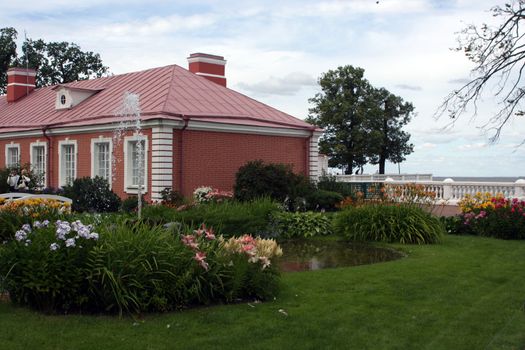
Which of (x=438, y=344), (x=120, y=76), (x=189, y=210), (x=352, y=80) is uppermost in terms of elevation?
(x=352, y=80)

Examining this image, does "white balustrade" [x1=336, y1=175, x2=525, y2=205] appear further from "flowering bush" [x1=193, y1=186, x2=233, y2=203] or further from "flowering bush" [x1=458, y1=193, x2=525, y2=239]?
"flowering bush" [x1=193, y1=186, x2=233, y2=203]

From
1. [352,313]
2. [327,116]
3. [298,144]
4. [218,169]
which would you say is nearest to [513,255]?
[352,313]

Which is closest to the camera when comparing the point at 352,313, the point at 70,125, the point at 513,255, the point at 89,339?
the point at 89,339

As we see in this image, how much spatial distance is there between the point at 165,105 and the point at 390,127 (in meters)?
37.7

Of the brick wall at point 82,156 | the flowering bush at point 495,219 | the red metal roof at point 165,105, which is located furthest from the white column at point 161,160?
the flowering bush at point 495,219

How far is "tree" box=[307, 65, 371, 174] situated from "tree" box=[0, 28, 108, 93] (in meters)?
18.7

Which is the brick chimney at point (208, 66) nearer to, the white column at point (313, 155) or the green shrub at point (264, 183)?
the white column at point (313, 155)

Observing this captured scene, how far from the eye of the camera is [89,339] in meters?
6.56

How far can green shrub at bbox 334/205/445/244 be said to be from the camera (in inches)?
590

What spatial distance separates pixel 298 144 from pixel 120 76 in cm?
951

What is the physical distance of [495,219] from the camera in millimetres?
16516

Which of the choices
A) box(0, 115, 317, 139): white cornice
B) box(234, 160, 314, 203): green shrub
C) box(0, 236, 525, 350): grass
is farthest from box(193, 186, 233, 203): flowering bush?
box(0, 236, 525, 350): grass

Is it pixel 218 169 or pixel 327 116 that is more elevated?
pixel 327 116

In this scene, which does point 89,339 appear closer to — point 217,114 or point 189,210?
point 189,210
